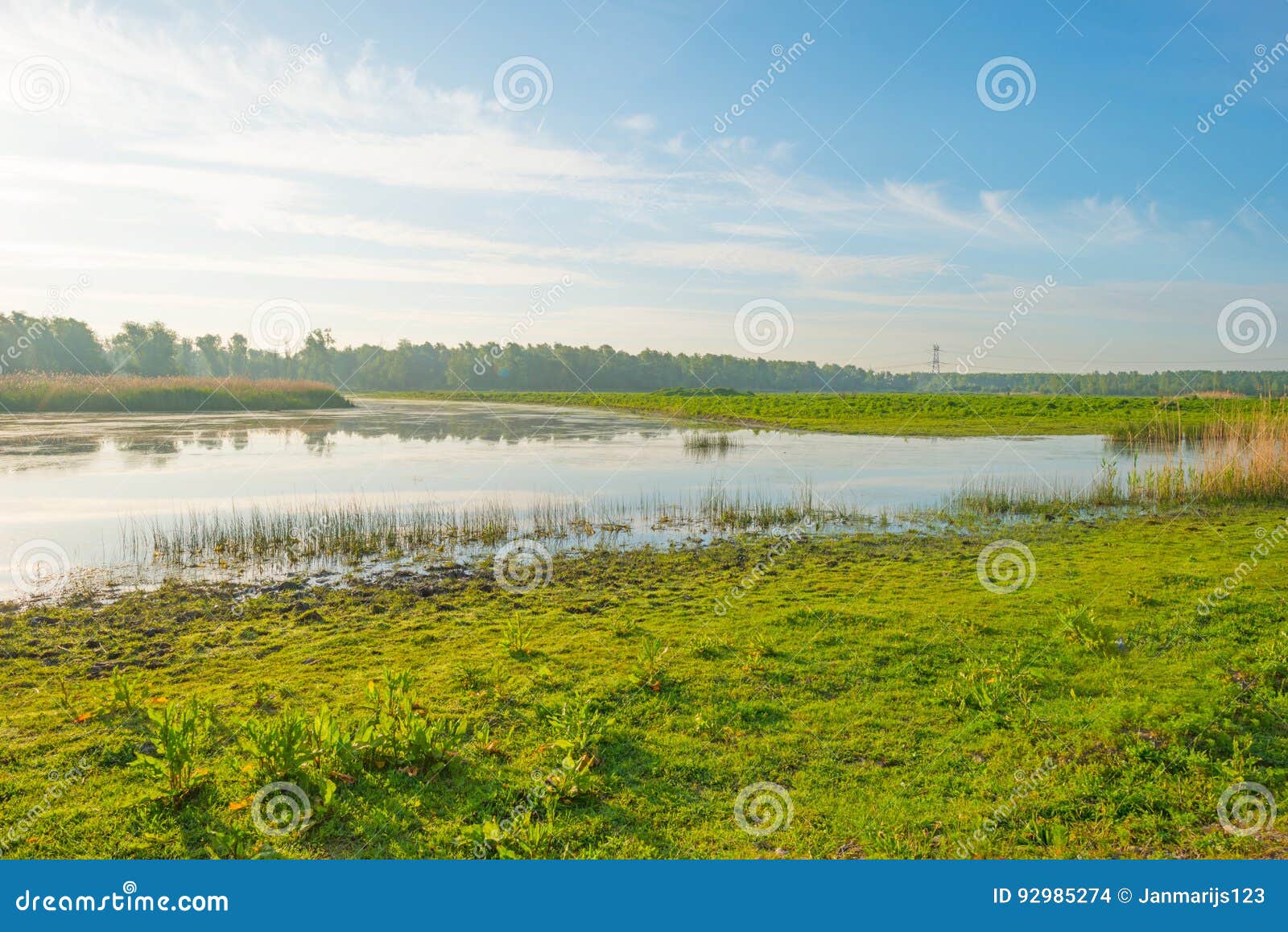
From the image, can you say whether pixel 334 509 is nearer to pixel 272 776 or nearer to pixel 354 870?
pixel 272 776

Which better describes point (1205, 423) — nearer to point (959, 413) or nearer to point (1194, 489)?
point (959, 413)

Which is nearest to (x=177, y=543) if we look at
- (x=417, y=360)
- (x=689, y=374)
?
(x=689, y=374)

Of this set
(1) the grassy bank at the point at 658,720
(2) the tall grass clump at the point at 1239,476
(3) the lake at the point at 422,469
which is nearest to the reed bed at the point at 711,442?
(3) the lake at the point at 422,469

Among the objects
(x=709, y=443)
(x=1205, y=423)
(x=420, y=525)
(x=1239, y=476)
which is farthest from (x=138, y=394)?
(x=1205, y=423)

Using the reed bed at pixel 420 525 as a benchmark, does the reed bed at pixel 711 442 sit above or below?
above

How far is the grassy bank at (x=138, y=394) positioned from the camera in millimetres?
45656

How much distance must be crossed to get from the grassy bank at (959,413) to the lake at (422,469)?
3920 millimetres

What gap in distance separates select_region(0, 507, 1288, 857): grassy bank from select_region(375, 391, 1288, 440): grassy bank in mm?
25498

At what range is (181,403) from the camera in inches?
2093

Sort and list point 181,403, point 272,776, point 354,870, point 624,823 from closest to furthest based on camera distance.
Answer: point 354,870 < point 624,823 < point 272,776 < point 181,403

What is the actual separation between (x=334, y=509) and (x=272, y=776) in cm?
1138

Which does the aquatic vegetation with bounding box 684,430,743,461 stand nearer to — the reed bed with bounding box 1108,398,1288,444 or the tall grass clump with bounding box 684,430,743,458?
the tall grass clump with bounding box 684,430,743,458

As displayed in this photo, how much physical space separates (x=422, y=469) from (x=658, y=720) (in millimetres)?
Result: 18471

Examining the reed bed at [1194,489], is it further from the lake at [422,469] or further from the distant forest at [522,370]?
the distant forest at [522,370]
